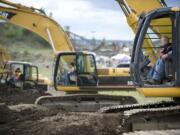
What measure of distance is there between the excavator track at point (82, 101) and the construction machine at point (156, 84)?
6.92 meters

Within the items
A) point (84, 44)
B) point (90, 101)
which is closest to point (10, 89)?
point (90, 101)

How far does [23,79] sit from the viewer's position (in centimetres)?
2556

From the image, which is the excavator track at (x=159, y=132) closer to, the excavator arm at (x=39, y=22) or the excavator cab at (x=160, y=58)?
the excavator cab at (x=160, y=58)

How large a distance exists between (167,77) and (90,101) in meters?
7.65

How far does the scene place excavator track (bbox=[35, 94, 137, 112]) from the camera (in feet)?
56.9

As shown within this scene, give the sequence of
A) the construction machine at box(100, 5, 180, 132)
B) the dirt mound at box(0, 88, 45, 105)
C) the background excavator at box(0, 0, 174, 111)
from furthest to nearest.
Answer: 1. the dirt mound at box(0, 88, 45, 105)
2. the background excavator at box(0, 0, 174, 111)
3. the construction machine at box(100, 5, 180, 132)

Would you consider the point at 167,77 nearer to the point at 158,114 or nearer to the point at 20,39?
the point at 158,114

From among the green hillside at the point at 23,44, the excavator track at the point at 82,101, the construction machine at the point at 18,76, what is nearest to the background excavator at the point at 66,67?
the excavator track at the point at 82,101

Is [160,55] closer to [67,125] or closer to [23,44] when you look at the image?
[67,125]

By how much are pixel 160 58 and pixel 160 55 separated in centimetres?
6

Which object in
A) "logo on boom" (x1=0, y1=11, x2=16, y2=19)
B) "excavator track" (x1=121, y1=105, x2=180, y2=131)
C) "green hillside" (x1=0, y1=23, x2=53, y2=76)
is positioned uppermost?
"green hillside" (x1=0, y1=23, x2=53, y2=76)

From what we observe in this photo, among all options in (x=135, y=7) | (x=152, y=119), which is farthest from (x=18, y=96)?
(x=152, y=119)

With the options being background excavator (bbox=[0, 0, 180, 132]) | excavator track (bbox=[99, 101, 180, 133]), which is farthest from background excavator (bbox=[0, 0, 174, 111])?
excavator track (bbox=[99, 101, 180, 133])

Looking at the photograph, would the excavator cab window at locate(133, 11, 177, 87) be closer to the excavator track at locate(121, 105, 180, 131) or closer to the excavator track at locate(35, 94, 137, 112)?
the excavator track at locate(121, 105, 180, 131)
